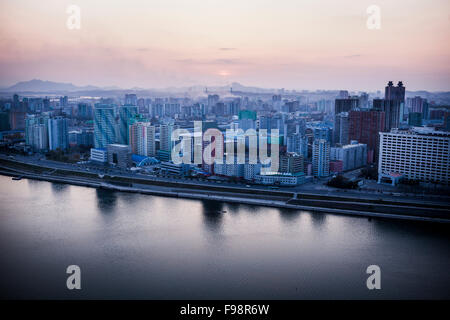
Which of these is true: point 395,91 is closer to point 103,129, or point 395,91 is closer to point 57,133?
point 103,129

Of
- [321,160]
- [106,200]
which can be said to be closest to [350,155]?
[321,160]

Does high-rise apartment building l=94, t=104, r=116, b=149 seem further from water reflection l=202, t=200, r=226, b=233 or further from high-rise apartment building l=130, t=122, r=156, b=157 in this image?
water reflection l=202, t=200, r=226, b=233

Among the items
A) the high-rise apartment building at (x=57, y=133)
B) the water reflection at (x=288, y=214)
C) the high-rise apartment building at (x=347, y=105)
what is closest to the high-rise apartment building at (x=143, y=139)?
the high-rise apartment building at (x=57, y=133)

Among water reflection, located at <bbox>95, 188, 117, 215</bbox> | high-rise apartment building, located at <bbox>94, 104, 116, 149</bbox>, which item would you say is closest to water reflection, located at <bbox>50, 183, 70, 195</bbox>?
water reflection, located at <bbox>95, 188, 117, 215</bbox>

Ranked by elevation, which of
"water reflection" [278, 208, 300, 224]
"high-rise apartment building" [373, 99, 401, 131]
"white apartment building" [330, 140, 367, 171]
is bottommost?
"water reflection" [278, 208, 300, 224]

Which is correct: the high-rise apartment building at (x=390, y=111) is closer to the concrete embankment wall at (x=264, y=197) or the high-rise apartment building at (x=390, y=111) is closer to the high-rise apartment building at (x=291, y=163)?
the high-rise apartment building at (x=291, y=163)
